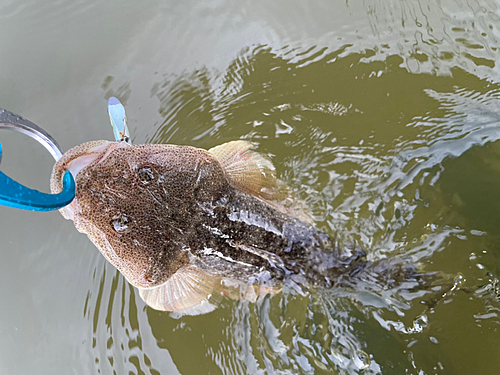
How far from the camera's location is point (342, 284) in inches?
121

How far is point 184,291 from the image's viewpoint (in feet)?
10.1

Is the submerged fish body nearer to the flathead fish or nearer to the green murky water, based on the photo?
the flathead fish

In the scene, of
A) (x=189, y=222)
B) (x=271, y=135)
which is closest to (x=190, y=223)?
(x=189, y=222)

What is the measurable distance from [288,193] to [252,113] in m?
1.10

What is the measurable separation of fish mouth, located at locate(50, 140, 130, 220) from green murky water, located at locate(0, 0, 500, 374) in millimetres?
1649

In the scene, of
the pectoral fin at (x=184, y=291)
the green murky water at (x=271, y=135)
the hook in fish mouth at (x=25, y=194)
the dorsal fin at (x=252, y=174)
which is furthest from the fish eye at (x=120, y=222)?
the green murky water at (x=271, y=135)

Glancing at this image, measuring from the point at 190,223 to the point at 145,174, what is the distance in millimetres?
445

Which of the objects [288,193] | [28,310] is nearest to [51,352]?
[28,310]

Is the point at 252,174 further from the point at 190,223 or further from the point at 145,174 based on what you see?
the point at 145,174

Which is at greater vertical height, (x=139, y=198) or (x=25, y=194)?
(x=25, y=194)

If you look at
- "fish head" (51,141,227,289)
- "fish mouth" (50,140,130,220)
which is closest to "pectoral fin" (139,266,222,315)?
"fish head" (51,141,227,289)

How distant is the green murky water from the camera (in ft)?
11.0

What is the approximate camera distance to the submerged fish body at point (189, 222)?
7.54 feet

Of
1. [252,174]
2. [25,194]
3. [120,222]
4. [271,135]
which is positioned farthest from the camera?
[271,135]
